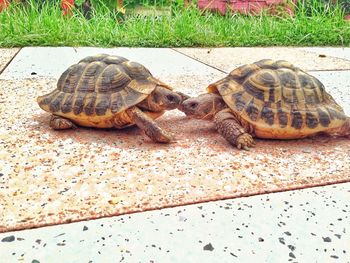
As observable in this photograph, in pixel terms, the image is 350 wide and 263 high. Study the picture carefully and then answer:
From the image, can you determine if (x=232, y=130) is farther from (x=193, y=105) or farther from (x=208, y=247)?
(x=208, y=247)

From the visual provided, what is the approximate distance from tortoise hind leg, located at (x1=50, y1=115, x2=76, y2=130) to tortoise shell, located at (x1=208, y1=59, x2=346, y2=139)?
832mm

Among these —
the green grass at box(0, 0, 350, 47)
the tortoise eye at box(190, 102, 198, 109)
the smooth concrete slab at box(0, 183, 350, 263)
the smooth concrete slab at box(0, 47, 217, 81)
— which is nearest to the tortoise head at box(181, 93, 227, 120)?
the tortoise eye at box(190, 102, 198, 109)

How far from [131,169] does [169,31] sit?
4.01 m

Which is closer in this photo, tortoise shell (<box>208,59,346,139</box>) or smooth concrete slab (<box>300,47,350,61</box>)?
tortoise shell (<box>208,59,346,139</box>)

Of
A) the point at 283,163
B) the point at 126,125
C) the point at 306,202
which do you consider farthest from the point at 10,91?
the point at 306,202

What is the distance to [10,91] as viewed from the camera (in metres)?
3.06

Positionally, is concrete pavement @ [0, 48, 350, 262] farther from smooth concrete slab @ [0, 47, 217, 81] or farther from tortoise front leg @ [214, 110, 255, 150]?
smooth concrete slab @ [0, 47, 217, 81]

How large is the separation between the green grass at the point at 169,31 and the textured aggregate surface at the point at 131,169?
291 cm

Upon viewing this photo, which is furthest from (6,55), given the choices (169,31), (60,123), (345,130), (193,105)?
(345,130)

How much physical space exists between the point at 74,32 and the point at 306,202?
447 cm

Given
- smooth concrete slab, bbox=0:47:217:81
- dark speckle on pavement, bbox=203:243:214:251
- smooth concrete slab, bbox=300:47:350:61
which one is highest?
dark speckle on pavement, bbox=203:243:214:251

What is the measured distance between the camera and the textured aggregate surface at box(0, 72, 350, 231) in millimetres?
1550

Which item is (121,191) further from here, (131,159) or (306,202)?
(306,202)

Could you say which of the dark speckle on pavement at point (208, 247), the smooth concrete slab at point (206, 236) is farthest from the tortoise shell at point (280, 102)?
the dark speckle on pavement at point (208, 247)
